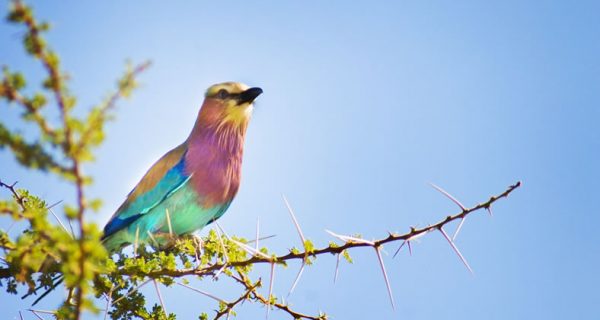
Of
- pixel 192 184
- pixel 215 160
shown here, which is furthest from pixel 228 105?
pixel 192 184

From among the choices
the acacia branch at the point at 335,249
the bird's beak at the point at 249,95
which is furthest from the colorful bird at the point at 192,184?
the acacia branch at the point at 335,249

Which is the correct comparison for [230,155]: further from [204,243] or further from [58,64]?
A: [58,64]

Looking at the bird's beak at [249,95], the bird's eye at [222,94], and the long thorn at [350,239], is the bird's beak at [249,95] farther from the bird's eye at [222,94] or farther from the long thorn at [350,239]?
the long thorn at [350,239]

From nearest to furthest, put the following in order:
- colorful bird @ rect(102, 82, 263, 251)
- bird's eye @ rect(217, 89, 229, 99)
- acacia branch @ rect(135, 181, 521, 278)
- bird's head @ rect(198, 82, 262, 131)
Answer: acacia branch @ rect(135, 181, 521, 278) < colorful bird @ rect(102, 82, 263, 251) < bird's head @ rect(198, 82, 262, 131) < bird's eye @ rect(217, 89, 229, 99)

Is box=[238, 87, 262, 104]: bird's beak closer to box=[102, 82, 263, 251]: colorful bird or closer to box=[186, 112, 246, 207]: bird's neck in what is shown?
box=[102, 82, 263, 251]: colorful bird

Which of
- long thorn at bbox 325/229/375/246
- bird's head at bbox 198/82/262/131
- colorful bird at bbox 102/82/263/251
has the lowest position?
long thorn at bbox 325/229/375/246

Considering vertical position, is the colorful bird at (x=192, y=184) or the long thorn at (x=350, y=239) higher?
the colorful bird at (x=192, y=184)

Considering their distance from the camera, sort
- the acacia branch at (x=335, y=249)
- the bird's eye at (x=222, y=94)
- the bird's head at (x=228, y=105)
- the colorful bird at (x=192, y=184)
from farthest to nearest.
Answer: the bird's eye at (x=222, y=94), the bird's head at (x=228, y=105), the colorful bird at (x=192, y=184), the acacia branch at (x=335, y=249)

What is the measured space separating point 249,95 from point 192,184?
103cm

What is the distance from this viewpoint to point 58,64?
1697mm

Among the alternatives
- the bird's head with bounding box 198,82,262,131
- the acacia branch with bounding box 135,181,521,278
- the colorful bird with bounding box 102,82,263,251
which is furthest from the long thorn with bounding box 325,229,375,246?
the bird's head with bounding box 198,82,262,131

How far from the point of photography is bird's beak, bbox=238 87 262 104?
5.93 m

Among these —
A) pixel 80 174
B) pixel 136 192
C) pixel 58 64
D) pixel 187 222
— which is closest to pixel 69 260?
pixel 80 174

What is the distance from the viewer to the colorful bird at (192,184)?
5.44 metres
